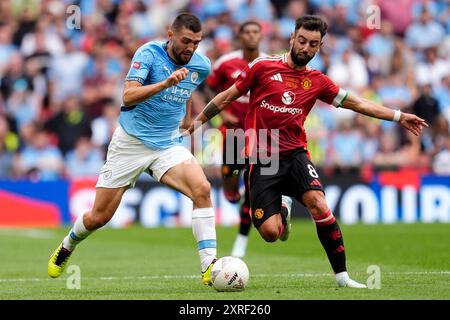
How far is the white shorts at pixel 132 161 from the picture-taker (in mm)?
10266

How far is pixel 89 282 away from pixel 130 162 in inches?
55.2

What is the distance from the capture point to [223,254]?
14.3 meters

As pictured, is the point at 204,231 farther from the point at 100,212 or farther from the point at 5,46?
the point at 5,46

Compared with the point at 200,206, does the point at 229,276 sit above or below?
below

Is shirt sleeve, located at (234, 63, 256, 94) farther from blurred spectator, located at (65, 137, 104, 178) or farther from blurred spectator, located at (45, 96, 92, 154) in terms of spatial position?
blurred spectator, located at (45, 96, 92, 154)

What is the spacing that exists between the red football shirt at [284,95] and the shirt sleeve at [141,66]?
0.96 metres

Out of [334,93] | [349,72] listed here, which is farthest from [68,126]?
[334,93]

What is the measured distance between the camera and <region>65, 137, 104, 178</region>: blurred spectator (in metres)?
20.8

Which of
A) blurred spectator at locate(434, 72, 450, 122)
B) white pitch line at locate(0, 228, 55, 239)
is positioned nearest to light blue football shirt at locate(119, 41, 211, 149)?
white pitch line at locate(0, 228, 55, 239)

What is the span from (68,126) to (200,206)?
11832 millimetres

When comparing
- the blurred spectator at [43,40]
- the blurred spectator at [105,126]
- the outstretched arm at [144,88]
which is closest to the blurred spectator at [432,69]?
the blurred spectator at [105,126]

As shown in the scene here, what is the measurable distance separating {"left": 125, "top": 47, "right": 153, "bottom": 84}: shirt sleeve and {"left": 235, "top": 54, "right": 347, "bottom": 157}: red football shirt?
0.96 metres
